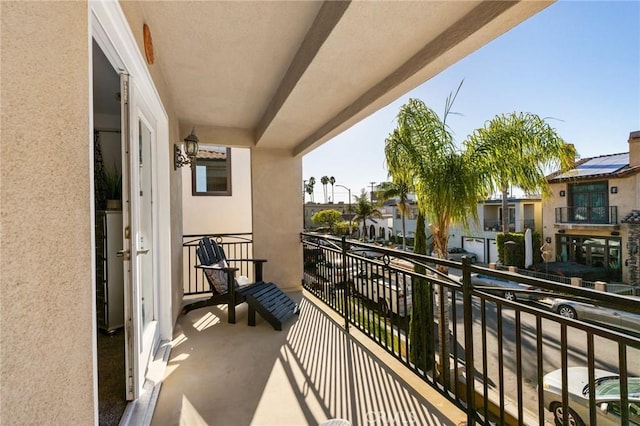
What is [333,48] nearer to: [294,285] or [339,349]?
[339,349]

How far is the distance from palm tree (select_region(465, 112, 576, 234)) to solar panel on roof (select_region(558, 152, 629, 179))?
11.2 metres

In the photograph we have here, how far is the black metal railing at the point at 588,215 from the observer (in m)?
12.2

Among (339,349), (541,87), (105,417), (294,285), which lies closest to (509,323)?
(541,87)

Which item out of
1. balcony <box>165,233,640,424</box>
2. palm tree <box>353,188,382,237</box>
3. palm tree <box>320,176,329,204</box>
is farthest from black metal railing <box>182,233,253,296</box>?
palm tree <box>320,176,329,204</box>

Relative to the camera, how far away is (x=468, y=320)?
1578 mm

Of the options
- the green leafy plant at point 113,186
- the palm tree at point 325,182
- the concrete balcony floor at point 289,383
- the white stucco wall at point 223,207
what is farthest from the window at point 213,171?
the palm tree at point 325,182

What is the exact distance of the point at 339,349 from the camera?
97.3 inches

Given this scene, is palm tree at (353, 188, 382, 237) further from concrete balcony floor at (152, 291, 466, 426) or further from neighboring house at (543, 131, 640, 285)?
concrete balcony floor at (152, 291, 466, 426)

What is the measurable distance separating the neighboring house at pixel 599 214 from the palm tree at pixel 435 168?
10.3 m

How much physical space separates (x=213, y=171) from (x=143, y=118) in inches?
181

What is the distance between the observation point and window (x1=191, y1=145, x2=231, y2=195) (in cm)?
657

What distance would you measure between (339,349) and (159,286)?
1758 millimetres

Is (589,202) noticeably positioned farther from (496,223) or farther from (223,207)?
(223,207)

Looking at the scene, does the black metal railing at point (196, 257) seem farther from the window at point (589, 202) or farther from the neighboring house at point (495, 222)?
the window at point (589, 202)
